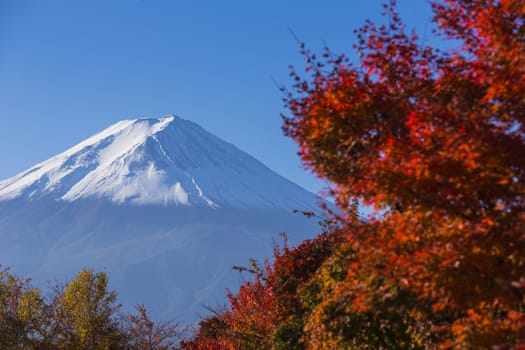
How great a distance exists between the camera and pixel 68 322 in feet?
91.9

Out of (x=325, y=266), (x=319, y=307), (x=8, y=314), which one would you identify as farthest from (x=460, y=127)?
(x=8, y=314)

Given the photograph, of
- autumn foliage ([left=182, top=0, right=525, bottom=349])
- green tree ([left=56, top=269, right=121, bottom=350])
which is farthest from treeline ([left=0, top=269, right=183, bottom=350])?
autumn foliage ([left=182, top=0, right=525, bottom=349])

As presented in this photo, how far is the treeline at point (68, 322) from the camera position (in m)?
25.6

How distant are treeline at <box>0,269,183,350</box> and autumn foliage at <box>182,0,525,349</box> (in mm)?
21284

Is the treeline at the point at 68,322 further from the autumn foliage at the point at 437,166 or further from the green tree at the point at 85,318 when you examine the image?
the autumn foliage at the point at 437,166

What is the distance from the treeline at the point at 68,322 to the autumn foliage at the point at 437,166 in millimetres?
21284

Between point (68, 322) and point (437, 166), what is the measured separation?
84.5ft

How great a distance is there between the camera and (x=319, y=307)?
9.18m

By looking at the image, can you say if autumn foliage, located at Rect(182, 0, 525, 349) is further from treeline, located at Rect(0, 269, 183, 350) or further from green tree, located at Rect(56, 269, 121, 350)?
green tree, located at Rect(56, 269, 121, 350)

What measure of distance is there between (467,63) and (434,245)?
259cm

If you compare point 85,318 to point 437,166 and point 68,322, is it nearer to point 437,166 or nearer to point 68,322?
point 68,322

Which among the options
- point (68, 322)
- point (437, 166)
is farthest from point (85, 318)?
point (437, 166)

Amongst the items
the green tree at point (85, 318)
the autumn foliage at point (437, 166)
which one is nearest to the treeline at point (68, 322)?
the green tree at point (85, 318)

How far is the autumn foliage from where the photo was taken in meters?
6.10
